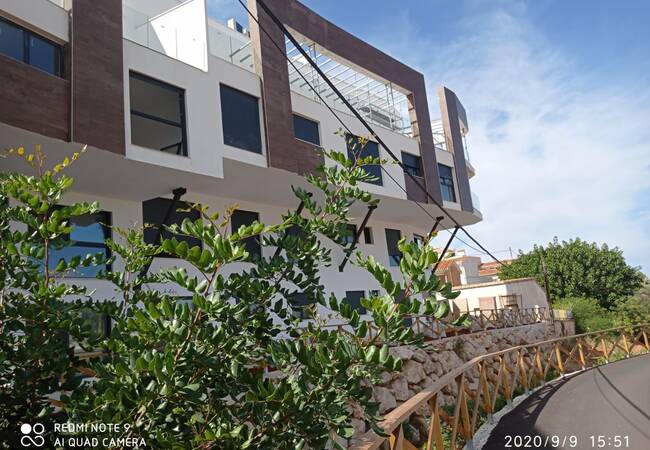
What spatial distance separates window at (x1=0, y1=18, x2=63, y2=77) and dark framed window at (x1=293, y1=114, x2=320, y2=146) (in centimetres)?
684

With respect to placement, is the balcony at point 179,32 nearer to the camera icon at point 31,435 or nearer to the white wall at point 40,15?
the white wall at point 40,15

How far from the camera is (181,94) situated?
11.9 meters

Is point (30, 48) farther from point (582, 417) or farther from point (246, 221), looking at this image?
point (582, 417)

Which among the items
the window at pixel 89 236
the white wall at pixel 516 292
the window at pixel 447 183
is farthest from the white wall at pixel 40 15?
the white wall at pixel 516 292

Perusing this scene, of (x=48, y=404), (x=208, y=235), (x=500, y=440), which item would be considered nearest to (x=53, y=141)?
(x=48, y=404)

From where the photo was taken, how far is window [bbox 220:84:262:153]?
12773 millimetres

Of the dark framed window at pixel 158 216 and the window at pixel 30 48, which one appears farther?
the dark framed window at pixel 158 216

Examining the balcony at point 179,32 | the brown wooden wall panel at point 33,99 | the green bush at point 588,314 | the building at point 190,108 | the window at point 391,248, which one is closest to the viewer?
the brown wooden wall panel at point 33,99

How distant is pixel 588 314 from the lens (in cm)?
2962

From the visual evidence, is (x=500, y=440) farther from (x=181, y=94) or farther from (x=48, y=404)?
(x=181, y=94)

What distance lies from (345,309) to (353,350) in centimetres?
23

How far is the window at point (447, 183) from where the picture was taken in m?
20.4

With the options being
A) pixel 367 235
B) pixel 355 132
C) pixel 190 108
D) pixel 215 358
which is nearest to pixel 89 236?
pixel 190 108

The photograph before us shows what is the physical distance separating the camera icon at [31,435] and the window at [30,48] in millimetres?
8414
